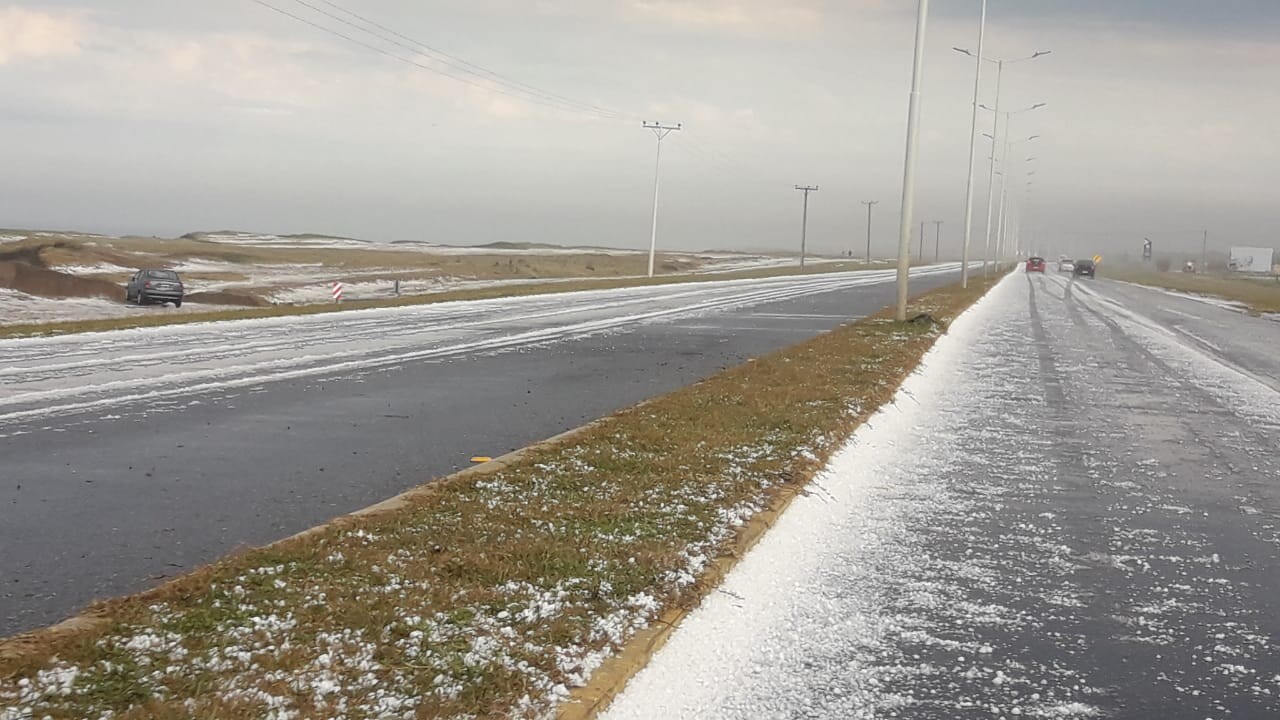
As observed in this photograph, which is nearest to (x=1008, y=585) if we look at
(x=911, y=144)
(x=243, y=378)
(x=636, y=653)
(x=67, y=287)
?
(x=636, y=653)

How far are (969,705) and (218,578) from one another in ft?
11.9

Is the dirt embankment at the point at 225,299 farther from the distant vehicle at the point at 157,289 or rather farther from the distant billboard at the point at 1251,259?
the distant billboard at the point at 1251,259

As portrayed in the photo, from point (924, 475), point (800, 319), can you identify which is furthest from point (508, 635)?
point (800, 319)

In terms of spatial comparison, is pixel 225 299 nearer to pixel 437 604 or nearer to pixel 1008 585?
pixel 437 604

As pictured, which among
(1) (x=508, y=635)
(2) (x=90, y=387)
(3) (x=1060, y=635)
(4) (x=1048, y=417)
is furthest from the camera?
(2) (x=90, y=387)

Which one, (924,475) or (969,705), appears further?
(924,475)

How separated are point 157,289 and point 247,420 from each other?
33667mm

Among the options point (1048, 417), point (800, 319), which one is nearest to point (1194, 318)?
point (800, 319)

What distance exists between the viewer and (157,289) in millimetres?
41250

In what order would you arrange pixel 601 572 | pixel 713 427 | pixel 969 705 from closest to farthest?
pixel 969 705, pixel 601 572, pixel 713 427

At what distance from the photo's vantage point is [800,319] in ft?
100

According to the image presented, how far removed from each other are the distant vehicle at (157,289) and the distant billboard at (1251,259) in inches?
6109

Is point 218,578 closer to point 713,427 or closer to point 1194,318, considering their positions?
point 713,427

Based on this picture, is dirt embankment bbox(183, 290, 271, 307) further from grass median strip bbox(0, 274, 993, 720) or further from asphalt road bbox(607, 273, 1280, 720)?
grass median strip bbox(0, 274, 993, 720)
